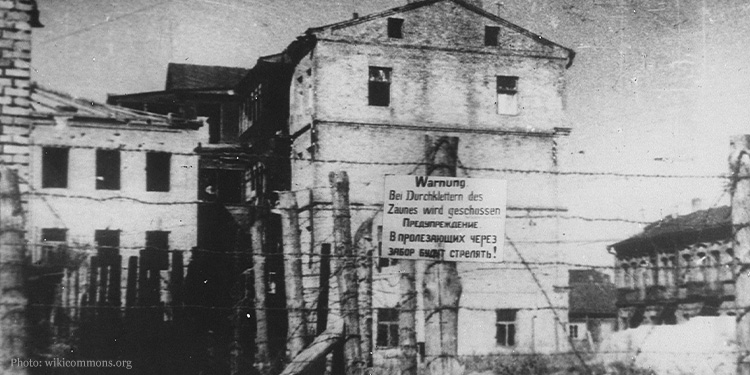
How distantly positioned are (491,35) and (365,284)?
675 cm

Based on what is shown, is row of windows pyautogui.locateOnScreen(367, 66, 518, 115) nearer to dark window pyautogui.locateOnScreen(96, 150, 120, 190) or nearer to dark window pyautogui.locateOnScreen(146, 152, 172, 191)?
dark window pyautogui.locateOnScreen(146, 152, 172, 191)

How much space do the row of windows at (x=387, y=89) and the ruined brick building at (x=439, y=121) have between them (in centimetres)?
3

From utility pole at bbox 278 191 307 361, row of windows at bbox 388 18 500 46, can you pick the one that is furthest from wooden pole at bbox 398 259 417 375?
row of windows at bbox 388 18 500 46

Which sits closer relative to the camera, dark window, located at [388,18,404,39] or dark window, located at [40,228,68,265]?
dark window, located at [40,228,68,265]

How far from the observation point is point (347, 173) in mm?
8992

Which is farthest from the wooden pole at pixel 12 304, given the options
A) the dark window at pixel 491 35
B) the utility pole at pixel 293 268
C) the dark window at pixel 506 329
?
the dark window at pixel 506 329

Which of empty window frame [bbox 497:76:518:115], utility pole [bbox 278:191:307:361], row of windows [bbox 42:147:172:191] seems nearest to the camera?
utility pole [bbox 278:191:307:361]

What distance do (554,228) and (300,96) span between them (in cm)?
544

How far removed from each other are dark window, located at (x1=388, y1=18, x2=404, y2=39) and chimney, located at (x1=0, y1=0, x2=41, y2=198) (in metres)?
6.59

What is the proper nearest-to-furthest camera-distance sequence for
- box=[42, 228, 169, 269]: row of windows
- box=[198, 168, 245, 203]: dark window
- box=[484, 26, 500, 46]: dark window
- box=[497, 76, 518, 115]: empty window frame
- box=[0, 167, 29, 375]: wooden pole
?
1. box=[0, 167, 29, 375]: wooden pole
2. box=[42, 228, 169, 269]: row of windows
3. box=[198, 168, 245, 203]: dark window
4. box=[484, 26, 500, 46]: dark window
5. box=[497, 76, 518, 115]: empty window frame

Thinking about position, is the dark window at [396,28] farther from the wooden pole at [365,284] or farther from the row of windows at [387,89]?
the wooden pole at [365,284]

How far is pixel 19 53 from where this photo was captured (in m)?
6.70

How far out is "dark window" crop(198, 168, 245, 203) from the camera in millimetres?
11305

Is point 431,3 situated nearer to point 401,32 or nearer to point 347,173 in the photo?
point 401,32
